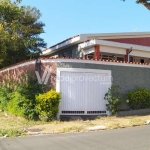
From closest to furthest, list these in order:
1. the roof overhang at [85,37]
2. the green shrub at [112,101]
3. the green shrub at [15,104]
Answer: the green shrub at [15,104] → the green shrub at [112,101] → the roof overhang at [85,37]

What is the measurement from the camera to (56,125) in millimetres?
10227

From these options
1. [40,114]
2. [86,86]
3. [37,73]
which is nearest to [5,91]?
[37,73]

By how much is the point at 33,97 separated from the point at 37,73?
4.53ft

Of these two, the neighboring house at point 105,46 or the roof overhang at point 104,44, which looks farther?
the neighboring house at point 105,46

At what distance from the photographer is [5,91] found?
553 inches

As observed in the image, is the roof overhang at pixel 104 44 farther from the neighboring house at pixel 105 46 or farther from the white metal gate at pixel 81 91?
the white metal gate at pixel 81 91

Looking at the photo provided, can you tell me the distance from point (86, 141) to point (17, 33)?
1304cm

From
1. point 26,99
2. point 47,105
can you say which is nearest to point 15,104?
point 26,99

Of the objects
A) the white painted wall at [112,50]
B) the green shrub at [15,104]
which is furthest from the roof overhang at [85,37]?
the green shrub at [15,104]

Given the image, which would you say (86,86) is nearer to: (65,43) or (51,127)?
(51,127)

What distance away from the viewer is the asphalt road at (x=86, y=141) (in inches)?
259

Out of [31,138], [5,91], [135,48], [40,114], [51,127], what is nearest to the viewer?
[31,138]

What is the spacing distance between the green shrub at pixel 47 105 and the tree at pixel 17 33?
6.30m

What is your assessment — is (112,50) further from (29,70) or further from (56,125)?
(56,125)
